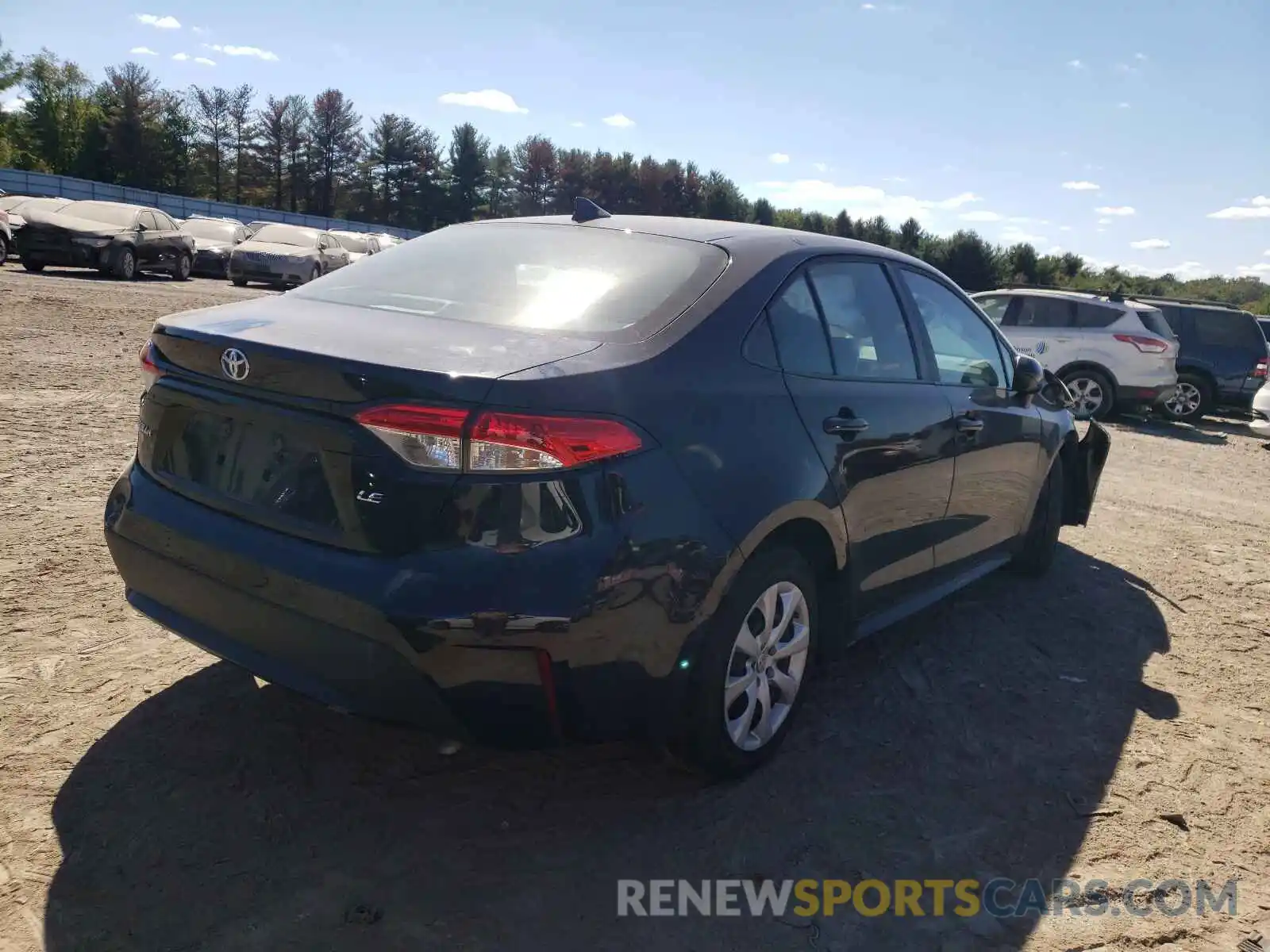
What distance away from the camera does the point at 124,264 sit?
1844 cm

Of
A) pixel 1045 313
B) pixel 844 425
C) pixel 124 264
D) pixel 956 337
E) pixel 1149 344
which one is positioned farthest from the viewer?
pixel 124 264

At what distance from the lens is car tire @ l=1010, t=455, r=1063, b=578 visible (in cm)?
541

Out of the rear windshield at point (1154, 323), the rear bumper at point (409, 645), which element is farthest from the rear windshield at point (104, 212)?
the rear bumper at point (409, 645)

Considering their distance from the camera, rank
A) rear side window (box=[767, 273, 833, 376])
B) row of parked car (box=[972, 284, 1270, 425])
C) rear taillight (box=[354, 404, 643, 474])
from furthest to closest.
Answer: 1. row of parked car (box=[972, 284, 1270, 425])
2. rear side window (box=[767, 273, 833, 376])
3. rear taillight (box=[354, 404, 643, 474])

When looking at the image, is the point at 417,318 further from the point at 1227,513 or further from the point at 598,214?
the point at 1227,513

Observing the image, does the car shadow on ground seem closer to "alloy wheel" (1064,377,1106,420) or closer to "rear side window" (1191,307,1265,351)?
"alloy wheel" (1064,377,1106,420)

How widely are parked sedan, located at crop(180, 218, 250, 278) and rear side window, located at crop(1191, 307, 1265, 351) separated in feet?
63.3

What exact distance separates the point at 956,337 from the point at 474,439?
2.81 m

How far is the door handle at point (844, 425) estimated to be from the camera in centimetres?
327

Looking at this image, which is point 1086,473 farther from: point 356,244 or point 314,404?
point 356,244

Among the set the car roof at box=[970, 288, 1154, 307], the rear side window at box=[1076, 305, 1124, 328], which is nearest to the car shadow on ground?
the rear side window at box=[1076, 305, 1124, 328]

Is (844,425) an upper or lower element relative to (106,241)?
upper

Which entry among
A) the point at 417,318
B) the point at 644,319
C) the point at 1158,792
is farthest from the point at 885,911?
the point at 417,318

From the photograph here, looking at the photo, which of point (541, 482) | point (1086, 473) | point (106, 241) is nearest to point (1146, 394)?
point (1086, 473)
